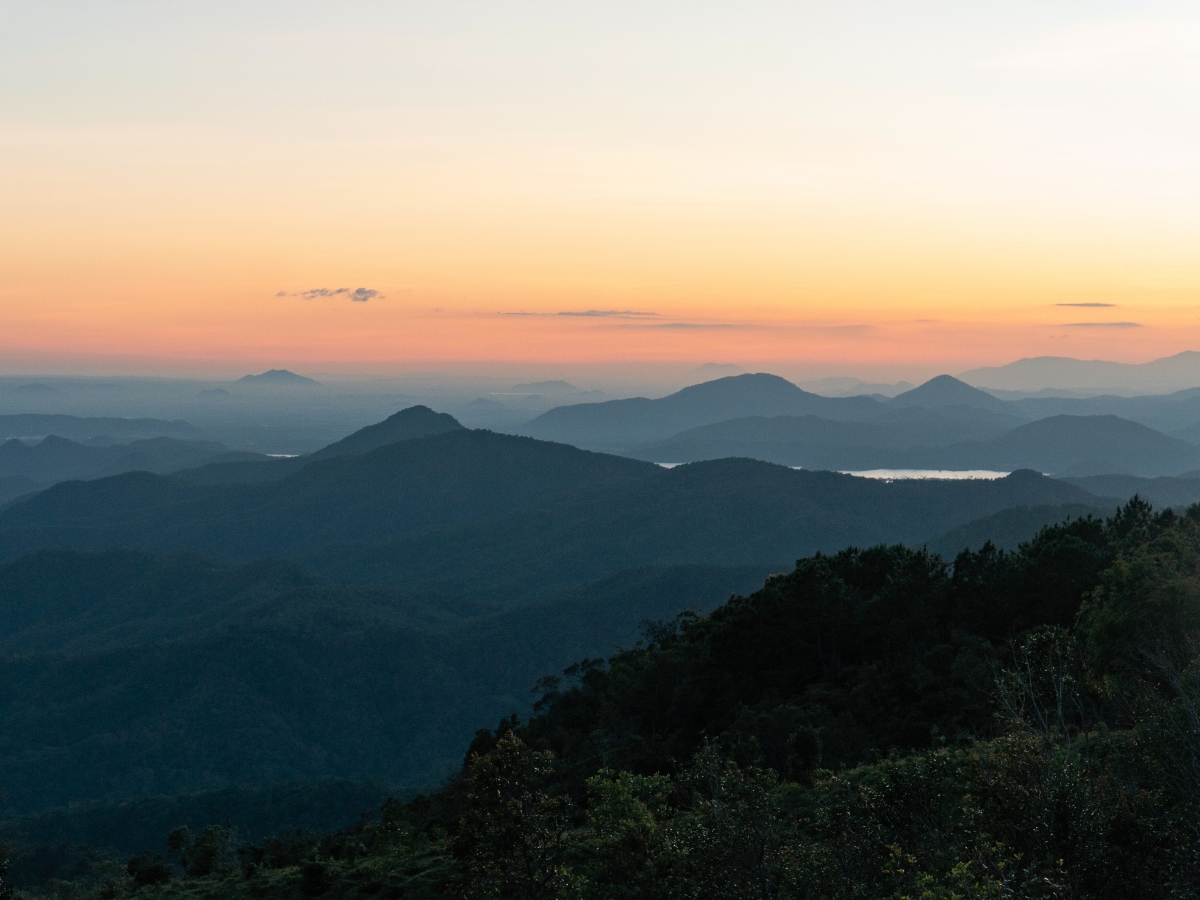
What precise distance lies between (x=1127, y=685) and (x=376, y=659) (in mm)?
169799

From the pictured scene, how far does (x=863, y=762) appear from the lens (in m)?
41.0

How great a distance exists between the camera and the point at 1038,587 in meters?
56.3

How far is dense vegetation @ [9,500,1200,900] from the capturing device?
1841 cm

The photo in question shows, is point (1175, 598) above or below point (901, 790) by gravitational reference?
above

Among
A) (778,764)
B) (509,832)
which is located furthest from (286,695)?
(509,832)

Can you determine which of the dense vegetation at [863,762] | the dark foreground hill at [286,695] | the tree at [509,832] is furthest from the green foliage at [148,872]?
the dark foreground hill at [286,695]

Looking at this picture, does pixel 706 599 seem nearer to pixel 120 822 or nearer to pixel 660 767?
pixel 120 822

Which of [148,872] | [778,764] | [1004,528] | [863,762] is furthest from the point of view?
[1004,528]

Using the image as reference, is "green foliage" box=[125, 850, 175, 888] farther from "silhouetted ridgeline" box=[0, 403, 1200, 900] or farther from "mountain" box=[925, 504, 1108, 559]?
"mountain" box=[925, 504, 1108, 559]

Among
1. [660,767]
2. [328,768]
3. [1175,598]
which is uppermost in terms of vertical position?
[1175,598]

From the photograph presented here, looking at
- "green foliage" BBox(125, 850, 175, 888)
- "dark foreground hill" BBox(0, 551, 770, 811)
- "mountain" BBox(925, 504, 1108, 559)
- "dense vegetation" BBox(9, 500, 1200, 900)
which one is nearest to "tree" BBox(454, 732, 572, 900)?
A: "dense vegetation" BBox(9, 500, 1200, 900)

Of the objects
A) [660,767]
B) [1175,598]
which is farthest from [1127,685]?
[660,767]

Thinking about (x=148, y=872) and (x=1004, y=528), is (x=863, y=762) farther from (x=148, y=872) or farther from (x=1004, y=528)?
(x=1004, y=528)

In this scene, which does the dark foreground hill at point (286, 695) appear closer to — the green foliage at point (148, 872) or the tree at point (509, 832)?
the green foliage at point (148, 872)
